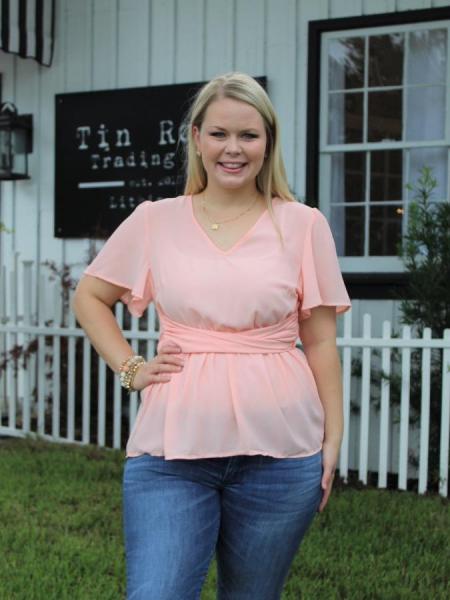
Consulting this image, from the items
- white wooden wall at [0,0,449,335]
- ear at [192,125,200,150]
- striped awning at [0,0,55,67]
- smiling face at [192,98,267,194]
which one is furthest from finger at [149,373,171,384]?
striped awning at [0,0,55,67]

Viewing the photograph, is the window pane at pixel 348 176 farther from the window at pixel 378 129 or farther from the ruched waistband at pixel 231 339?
the ruched waistband at pixel 231 339

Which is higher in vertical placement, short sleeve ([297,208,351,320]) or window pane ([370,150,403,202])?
window pane ([370,150,403,202])

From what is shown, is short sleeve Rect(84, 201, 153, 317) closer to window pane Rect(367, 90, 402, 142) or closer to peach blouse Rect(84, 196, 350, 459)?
peach blouse Rect(84, 196, 350, 459)

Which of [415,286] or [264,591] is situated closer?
[264,591]

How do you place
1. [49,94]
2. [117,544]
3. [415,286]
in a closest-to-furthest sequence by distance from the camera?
[117,544], [415,286], [49,94]

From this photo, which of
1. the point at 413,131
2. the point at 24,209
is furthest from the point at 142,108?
the point at 413,131

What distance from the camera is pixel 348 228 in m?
6.49

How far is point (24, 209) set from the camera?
761 centimetres

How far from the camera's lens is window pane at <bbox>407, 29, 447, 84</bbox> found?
6141 millimetres

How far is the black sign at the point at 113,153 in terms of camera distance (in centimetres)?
697

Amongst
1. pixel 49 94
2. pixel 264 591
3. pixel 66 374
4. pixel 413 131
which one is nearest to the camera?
pixel 264 591

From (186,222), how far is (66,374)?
5089 millimetres

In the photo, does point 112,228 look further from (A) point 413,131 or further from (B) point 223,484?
(B) point 223,484

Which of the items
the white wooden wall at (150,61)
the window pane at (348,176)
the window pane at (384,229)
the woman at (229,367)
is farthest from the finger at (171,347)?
the window pane at (348,176)
